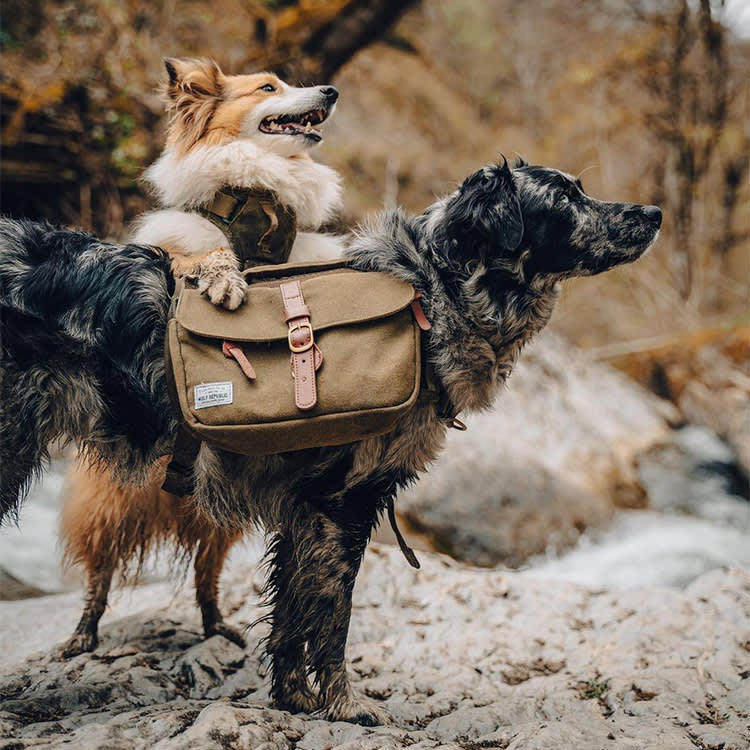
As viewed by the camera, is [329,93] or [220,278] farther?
[329,93]

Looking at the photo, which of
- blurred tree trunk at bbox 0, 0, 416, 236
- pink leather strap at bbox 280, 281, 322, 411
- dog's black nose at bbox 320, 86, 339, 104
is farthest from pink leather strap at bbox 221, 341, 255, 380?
blurred tree trunk at bbox 0, 0, 416, 236

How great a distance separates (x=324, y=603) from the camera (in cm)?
236

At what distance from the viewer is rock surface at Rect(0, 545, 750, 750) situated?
2.17 m

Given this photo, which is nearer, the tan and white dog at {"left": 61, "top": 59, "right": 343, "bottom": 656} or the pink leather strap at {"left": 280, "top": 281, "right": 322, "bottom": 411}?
the pink leather strap at {"left": 280, "top": 281, "right": 322, "bottom": 411}

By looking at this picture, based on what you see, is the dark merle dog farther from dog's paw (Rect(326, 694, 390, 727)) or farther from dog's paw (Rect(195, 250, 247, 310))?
dog's paw (Rect(195, 250, 247, 310))

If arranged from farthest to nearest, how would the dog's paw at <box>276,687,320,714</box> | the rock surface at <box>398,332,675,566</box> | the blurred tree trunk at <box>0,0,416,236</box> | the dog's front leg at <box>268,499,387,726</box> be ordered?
the blurred tree trunk at <box>0,0,416,236</box> < the rock surface at <box>398,332,675,566</box> < the dog's paw at <box>276,687,320,714</box> < the dog's front leg at <box>268,499,387,726</box>

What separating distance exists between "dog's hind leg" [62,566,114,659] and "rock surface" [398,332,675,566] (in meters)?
2.26

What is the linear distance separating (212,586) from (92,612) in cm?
49

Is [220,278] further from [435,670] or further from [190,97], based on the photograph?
[435,670]

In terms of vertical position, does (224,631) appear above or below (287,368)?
below

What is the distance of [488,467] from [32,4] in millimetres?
6377

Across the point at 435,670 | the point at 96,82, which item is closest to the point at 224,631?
the point at 435,670

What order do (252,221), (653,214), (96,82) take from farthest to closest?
(96,82) → (252,221) → (653,214)

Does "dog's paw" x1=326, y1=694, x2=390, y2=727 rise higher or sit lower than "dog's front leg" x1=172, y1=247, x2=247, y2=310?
lower
